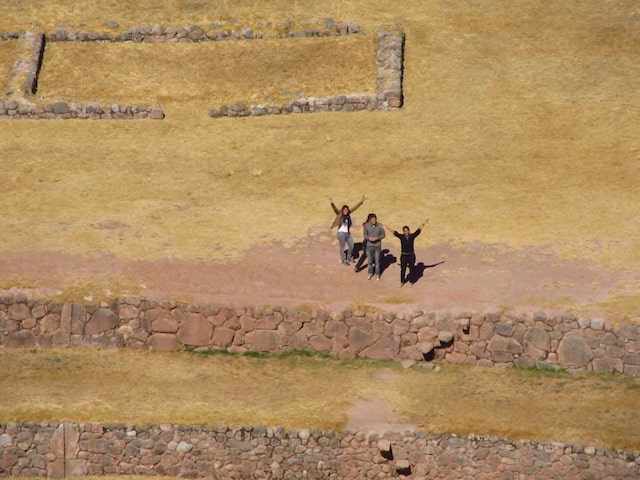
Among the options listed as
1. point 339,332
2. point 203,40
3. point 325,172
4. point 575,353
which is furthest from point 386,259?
point 203,40

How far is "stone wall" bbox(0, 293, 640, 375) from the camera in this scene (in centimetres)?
4156

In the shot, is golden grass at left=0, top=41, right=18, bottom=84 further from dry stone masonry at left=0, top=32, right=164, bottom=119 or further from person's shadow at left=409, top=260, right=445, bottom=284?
person's shadow at left=409, top=260, right=445, bottom=284

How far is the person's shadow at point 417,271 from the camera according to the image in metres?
45.0

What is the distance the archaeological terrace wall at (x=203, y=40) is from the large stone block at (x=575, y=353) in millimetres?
17886

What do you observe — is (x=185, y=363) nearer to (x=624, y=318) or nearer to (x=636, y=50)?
(x=624, y=318)

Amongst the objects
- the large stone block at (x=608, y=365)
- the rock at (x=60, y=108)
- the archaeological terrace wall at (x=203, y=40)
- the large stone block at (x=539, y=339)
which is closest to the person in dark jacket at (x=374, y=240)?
the large stone block at (x=539, y=339)

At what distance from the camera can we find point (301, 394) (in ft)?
135

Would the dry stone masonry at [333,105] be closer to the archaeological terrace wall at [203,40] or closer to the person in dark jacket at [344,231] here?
the archaeological terrace wall at [203,40]

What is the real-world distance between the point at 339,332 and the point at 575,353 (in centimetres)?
699

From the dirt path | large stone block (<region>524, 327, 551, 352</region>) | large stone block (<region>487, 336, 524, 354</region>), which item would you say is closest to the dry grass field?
the dirt path

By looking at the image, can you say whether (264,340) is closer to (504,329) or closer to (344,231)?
(344,231)

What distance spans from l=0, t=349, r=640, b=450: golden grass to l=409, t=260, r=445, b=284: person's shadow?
12.2 feet

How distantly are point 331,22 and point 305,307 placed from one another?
22.0m

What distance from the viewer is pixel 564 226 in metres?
48.1
